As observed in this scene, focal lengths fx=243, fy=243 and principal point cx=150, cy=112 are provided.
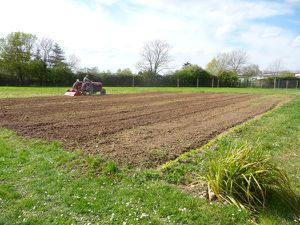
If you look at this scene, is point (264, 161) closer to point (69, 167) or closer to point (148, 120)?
point (69, 167)

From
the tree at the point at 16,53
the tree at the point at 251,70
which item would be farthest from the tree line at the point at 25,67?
the tree at the point at 251,70

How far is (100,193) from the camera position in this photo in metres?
3.58

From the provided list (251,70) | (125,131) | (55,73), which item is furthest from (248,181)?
(251,70)

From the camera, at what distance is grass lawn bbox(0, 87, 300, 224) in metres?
3.02

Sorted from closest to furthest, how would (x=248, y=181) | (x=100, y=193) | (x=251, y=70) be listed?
(x=248, y=181), (x=100, y=193), (x=251, y=70)

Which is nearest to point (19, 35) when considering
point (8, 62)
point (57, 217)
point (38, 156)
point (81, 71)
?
point (8, 62)

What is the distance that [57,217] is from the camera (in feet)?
9.87

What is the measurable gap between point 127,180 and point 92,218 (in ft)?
3.52

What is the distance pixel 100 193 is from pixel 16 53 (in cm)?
3930

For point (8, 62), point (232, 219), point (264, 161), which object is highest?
point (8, 62)

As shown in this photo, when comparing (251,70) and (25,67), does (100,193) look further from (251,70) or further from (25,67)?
(251,70)

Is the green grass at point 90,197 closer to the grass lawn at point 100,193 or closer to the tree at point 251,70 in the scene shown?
the grass lawn at point 100,193

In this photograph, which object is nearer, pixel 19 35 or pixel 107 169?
pixel 107 169

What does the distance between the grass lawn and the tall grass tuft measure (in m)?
0.18
